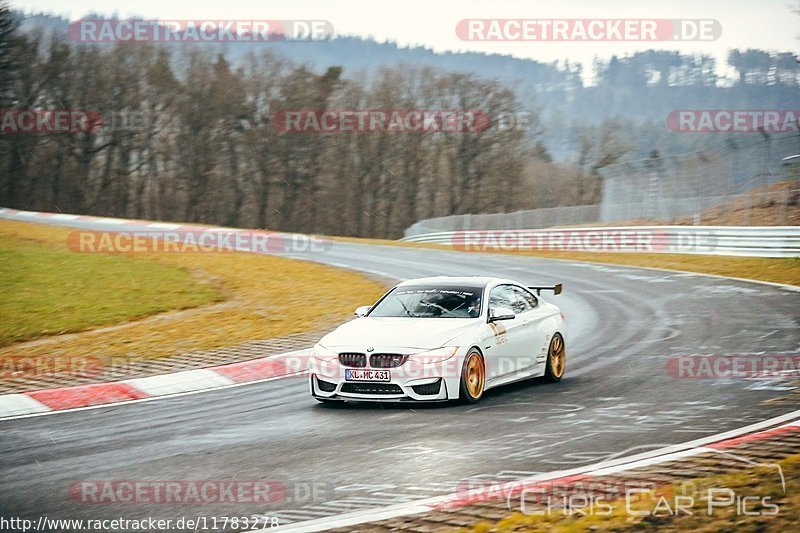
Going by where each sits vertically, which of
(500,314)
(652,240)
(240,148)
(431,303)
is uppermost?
(240,148)

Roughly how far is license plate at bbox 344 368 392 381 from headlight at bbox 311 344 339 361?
212 millimetres

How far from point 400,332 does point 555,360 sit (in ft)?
8.45

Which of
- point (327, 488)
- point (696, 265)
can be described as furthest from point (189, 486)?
point (696, 265)

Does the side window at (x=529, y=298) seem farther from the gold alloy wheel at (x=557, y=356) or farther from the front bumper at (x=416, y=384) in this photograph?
the front bumper at (x=416, y=384)

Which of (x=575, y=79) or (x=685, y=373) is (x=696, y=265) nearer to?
(x=685, y=373)

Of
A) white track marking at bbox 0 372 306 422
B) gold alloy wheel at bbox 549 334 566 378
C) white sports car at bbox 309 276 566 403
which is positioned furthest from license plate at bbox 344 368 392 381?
gold alloy wheel at bbox 549 334 566 378

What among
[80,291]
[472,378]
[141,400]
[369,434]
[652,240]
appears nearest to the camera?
[369,434]

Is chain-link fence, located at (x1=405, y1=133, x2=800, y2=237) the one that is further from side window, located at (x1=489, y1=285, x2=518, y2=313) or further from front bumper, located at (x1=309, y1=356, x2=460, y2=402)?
front bumper, located at (x1=309, y1=356, x2=460, y2=402)

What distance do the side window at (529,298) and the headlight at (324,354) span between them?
294cm

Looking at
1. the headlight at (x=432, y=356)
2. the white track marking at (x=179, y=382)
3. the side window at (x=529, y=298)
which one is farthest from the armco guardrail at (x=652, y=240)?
the headlight at (x=432, y=356)

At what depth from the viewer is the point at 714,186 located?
34562 millimetres

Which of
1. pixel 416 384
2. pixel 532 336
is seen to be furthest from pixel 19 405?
pixel 532 336

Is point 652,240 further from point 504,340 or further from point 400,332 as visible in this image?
point 400,332

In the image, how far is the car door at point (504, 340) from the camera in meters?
10.6
